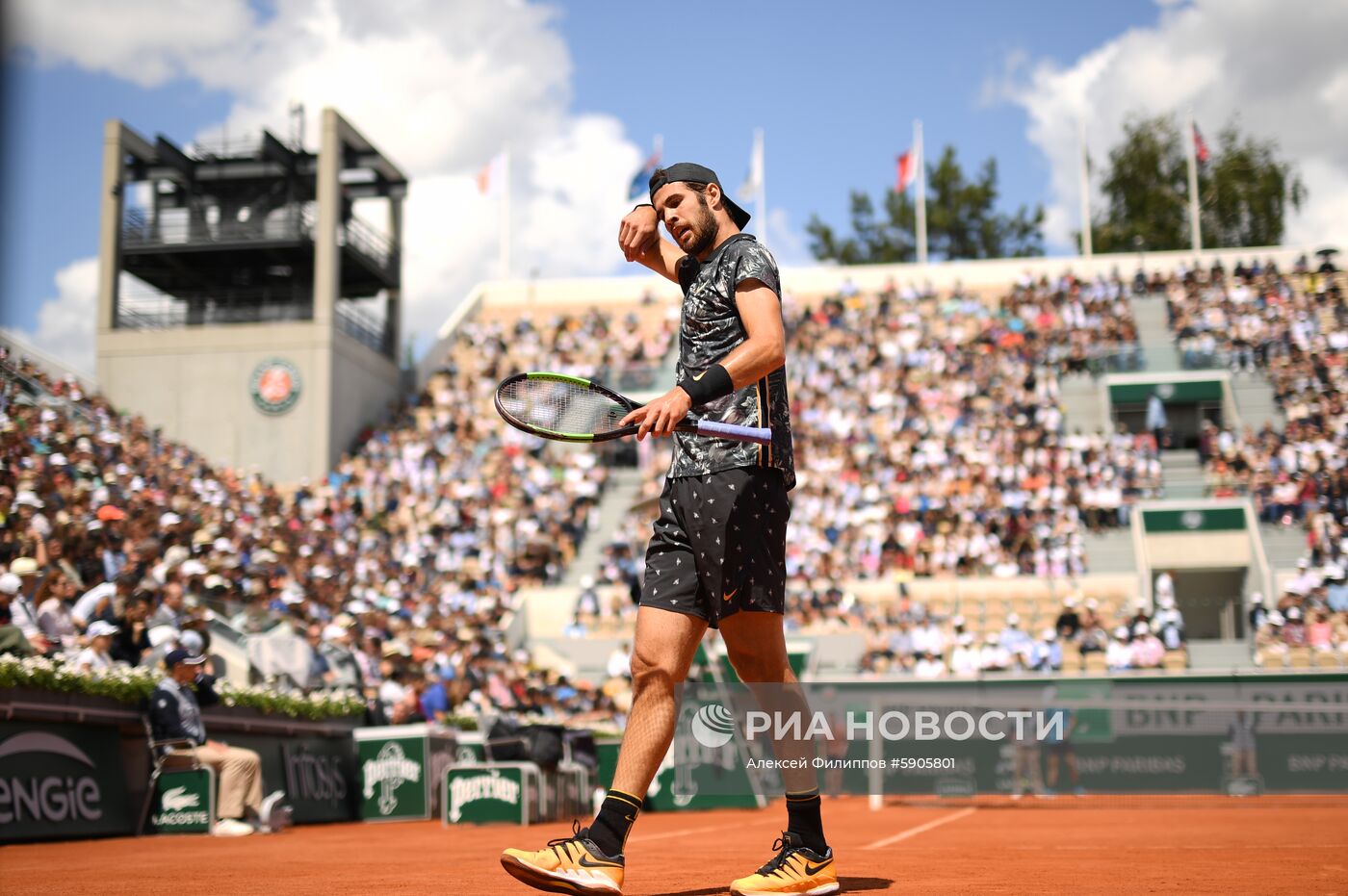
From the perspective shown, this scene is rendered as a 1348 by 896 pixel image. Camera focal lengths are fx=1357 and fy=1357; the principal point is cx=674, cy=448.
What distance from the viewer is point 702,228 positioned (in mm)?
4906

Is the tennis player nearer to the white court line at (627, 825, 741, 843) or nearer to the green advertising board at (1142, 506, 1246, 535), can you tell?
the white court line at (627, 825, 741, 843)

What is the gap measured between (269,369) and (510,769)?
2265cm

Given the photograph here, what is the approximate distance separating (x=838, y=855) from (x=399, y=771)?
7977 mm

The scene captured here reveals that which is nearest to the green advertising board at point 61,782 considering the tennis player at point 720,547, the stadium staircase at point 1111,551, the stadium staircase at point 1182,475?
the tennis player at point 720,547

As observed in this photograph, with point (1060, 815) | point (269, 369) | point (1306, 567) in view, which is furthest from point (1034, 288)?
point (1060, 815)

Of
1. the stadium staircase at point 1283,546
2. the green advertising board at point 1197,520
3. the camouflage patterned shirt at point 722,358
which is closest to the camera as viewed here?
the camouflage patterned shirt at point 722,358

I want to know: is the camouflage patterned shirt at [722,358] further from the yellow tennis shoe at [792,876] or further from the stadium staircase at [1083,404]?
the stadium staircase at [1083,404]

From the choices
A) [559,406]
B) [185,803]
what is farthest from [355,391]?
[559,406]

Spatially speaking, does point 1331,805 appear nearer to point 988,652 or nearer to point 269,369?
point 988,652

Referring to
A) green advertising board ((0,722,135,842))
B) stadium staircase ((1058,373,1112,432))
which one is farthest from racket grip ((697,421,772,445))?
stadium staircase ((1058,373,1112,432))

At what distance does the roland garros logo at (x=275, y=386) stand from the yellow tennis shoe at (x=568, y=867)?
2987 centimetres

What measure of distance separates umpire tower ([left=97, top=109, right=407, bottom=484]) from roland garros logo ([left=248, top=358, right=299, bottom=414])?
0.02 metres

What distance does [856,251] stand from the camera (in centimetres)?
6175

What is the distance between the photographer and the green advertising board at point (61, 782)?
30.7 ft
